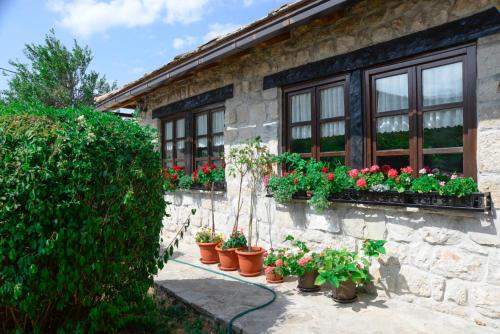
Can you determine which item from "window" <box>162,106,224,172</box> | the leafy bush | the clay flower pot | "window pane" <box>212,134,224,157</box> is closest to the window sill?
the clay flower pot

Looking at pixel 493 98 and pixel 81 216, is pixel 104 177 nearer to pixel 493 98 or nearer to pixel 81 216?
pixel 81 216

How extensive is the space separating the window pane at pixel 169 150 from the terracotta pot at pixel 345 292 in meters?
4.70

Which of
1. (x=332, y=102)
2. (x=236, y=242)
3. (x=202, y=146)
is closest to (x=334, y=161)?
(x=332, y=102)

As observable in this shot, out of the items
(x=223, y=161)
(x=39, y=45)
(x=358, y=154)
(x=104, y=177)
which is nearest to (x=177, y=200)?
(x=223, y=161)

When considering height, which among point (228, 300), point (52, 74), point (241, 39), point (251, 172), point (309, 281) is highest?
point (52, 74)

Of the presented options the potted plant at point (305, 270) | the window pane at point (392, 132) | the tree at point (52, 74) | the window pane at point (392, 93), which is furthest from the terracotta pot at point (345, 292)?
the tree at point (52, 74)

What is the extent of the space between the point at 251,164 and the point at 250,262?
50.8 inches

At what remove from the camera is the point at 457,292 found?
3.07 m

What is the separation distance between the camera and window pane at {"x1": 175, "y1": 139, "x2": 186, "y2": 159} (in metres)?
6.90

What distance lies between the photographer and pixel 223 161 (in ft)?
19.4

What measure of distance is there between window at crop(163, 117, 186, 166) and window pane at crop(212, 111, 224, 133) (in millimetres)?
960

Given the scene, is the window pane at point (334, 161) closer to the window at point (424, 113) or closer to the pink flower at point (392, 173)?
the window at point (424, 113)

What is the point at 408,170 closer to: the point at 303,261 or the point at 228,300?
the point at 303,261

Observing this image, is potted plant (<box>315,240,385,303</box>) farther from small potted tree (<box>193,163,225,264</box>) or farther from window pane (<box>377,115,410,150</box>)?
small potted tree (<box>193,163,225,264</box>)
